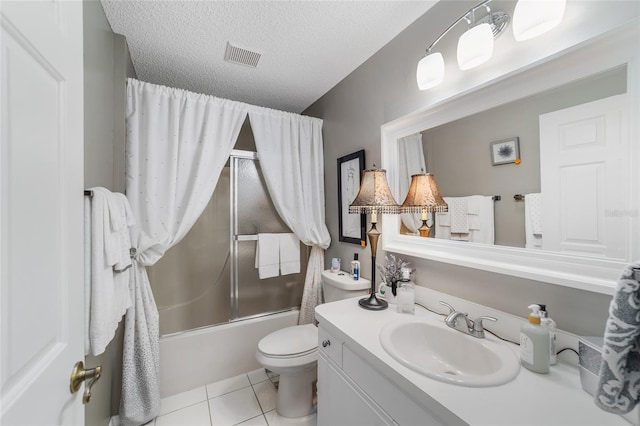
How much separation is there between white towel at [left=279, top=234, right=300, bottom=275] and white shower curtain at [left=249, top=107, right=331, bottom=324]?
0.12 metres

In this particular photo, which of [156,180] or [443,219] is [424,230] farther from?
[156,180]

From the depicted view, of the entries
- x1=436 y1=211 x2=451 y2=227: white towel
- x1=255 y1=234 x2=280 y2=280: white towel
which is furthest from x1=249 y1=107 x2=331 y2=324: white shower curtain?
x1=436 y1=211 x2=451 y2=227: white towel

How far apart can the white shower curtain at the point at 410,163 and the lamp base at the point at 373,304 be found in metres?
0.46

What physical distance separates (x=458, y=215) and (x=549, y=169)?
1.31ft

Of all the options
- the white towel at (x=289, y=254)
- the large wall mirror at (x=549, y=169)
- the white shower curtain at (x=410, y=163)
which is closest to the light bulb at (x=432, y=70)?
the large wall mirror at (x=549, y=169)

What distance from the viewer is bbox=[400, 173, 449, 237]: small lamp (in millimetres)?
1331

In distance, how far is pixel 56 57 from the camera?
54 cm

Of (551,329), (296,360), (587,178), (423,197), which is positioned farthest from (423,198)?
(296,360)

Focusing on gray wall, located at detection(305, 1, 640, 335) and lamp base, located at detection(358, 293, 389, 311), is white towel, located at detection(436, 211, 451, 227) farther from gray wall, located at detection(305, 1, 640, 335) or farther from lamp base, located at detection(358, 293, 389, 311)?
lamp base, located at detection(358, 293, 389, 311)

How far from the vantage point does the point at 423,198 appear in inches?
54.7

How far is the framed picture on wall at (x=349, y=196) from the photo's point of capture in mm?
1840

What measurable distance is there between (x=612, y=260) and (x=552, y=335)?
1.00 feet

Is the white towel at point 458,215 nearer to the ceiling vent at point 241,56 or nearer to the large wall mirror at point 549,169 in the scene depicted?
the large wall mirror at point 549,169

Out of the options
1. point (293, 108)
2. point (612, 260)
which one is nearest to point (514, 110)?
point (612, 260)
